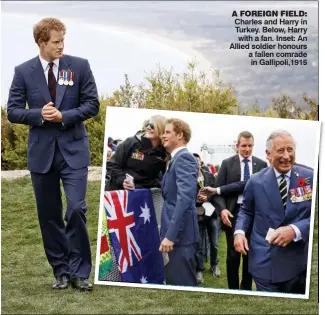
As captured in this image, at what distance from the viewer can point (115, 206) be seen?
26.3ft

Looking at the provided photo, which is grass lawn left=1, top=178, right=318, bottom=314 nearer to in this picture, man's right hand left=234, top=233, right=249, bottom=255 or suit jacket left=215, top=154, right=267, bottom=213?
man's right hand left=234, top=233, right=249, bottom=255

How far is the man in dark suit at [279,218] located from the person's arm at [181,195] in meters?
0.43

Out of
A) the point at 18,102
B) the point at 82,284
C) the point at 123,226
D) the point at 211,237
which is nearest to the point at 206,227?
the point at 211,237

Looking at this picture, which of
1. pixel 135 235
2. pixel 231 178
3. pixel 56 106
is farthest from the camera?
pixel 135 235

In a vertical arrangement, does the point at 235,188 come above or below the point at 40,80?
below

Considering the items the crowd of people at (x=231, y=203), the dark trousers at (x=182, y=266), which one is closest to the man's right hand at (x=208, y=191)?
the crowd of people at (x=231, y=203)

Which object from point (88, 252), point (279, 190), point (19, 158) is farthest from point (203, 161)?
point (19, 158)

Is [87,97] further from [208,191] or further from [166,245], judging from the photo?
[166,245]

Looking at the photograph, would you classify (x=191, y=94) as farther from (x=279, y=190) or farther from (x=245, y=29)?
(x=279, y=190)

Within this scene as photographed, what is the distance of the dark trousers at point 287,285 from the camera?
309 inches

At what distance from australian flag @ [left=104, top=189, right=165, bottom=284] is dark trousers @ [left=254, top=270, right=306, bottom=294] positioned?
78 cm

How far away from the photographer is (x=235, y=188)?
786 cm

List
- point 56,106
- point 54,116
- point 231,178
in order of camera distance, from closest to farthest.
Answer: point 54,116, point 56,106, point 231,178

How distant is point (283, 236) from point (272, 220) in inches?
5.9
